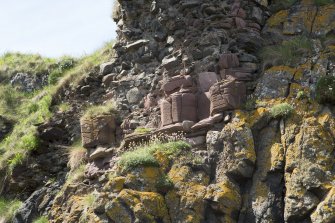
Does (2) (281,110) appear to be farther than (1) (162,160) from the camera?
No

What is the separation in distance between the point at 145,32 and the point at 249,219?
6.92 meters

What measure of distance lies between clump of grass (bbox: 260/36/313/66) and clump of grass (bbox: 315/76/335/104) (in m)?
1.23

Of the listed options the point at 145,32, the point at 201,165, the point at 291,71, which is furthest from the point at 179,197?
the point at 145,32

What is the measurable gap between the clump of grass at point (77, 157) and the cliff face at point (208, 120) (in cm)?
9

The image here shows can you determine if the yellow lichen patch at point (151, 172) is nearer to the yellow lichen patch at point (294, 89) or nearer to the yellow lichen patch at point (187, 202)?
the yellow lichen patch at point (187, 202)

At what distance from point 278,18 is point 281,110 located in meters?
4.15

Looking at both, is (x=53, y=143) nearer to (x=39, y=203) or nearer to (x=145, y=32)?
(x=39, y=203)

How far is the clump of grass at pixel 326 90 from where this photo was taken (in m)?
15.1

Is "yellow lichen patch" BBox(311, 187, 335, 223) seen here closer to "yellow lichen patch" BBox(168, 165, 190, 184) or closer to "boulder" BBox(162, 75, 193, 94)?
"yellow lichen patch" BBox(168, 165, 190, 184)

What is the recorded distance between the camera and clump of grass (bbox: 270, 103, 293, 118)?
15.1m

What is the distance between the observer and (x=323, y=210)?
1316 cm

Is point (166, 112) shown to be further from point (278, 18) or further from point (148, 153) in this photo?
point (278, 18)

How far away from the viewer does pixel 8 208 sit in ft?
59.5

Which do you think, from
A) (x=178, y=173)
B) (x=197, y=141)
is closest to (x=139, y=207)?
(x=178, y=173)
